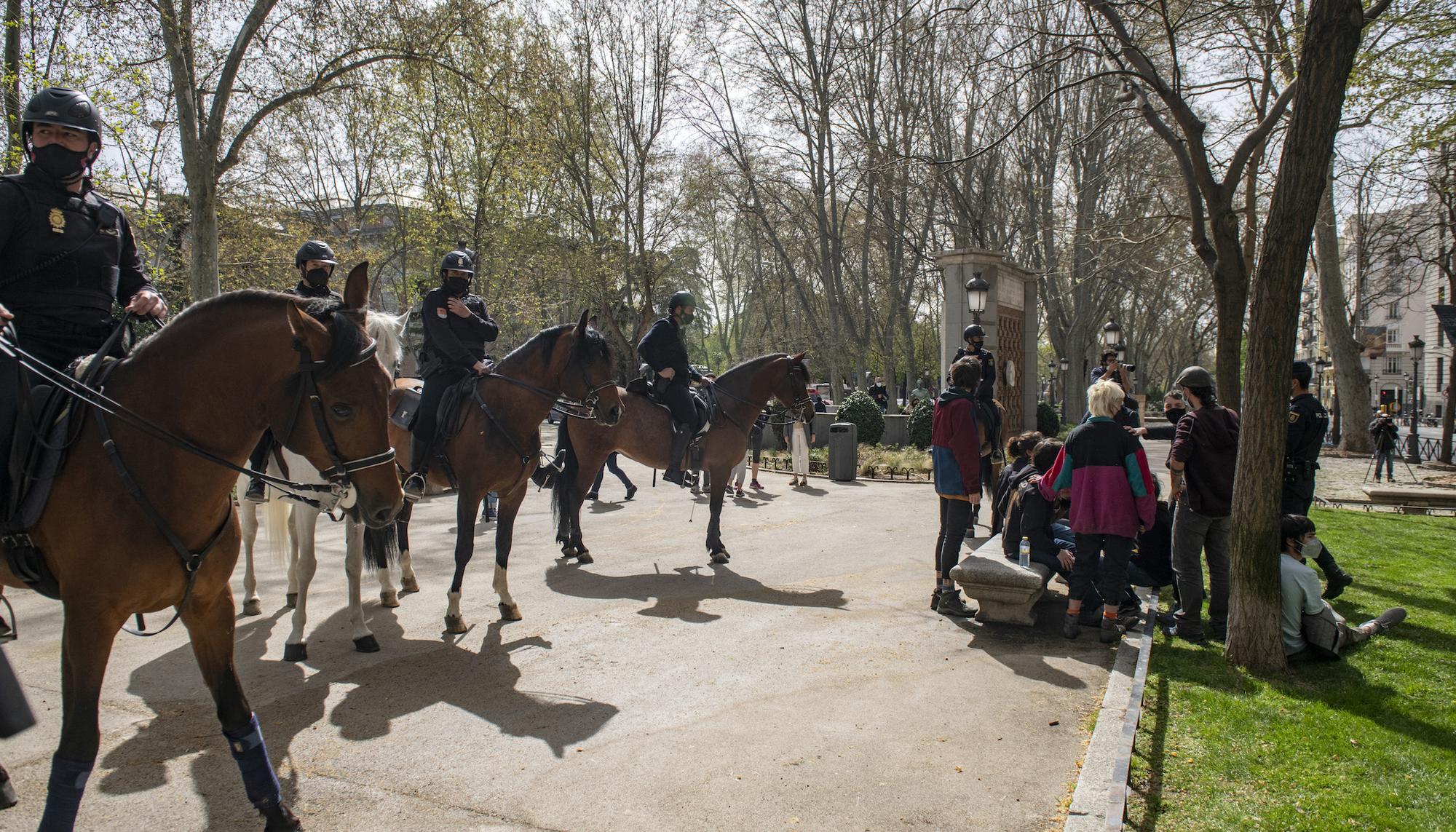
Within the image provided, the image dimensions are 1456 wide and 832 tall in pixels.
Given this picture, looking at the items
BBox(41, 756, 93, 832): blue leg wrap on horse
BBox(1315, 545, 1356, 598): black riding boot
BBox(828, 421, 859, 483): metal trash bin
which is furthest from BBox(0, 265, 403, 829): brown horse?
BBox(828, 421, 859, 483): metal trash bin

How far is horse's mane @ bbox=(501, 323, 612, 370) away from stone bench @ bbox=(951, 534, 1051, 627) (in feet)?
11.9

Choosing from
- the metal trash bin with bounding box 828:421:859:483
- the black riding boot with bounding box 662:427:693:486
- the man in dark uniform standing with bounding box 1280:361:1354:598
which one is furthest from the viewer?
the metal trash bin with bounding box 828:421:859:483

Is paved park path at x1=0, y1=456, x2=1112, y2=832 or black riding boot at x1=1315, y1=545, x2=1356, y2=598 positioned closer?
paved park path at x1=0, y1=456, x2=1112, y2=832

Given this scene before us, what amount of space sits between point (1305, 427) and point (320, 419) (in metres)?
8.12

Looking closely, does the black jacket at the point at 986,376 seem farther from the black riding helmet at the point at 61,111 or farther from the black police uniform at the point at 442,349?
the black riding helmet at the point at 61,111

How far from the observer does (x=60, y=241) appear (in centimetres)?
357

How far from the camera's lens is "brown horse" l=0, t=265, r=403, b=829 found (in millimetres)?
3008

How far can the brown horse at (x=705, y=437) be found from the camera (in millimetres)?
9352

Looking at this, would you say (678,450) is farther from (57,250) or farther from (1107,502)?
(57,250)

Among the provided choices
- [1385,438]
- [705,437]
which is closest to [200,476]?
[705,437]

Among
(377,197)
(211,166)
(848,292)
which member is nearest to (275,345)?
(211,166)

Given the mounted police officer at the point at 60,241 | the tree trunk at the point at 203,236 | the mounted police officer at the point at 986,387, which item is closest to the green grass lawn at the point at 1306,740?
the mounted police officer at the point at 986,387

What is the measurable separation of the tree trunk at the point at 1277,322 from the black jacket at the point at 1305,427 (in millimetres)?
2596

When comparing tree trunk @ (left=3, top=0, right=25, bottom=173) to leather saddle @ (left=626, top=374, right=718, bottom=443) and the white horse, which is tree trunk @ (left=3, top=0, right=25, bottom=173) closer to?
the white horse
